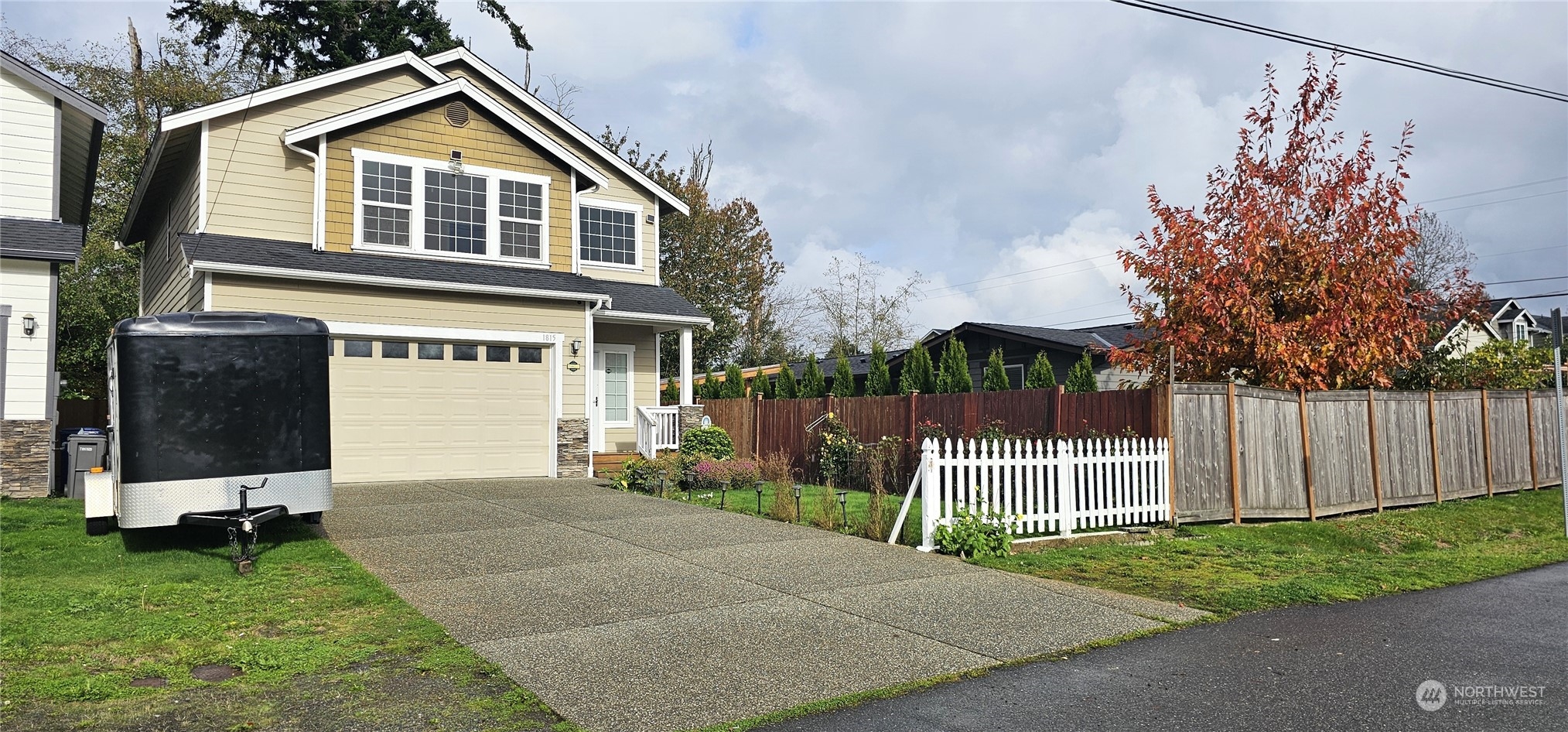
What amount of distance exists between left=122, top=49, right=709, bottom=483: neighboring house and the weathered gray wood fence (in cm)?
989

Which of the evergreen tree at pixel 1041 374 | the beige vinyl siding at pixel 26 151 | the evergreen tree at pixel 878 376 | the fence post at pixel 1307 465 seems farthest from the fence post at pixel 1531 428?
the beige vinyl siding at pixel 26 151

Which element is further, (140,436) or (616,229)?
(616,229)

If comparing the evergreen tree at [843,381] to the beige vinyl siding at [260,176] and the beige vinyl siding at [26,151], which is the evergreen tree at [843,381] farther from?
the beige vinyl siding at [26,151]

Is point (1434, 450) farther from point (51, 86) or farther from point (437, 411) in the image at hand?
point (51, 86)

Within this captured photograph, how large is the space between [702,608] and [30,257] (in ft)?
38.2

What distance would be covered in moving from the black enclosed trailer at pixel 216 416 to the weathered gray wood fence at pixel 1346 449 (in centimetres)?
927

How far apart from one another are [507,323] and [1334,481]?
1256cm

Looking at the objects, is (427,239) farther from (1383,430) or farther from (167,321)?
(1383,430)

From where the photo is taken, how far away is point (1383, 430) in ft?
46.1

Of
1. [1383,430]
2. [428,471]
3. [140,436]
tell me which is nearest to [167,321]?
[140,436]

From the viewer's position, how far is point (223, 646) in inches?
241

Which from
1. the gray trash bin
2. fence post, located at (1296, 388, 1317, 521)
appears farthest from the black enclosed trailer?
fence post, located at (1296, 388, 1317, 521)

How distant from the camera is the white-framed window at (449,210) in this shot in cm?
1612

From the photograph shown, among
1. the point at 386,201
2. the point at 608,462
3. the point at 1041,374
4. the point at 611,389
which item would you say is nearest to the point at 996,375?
the point at 1041,374
